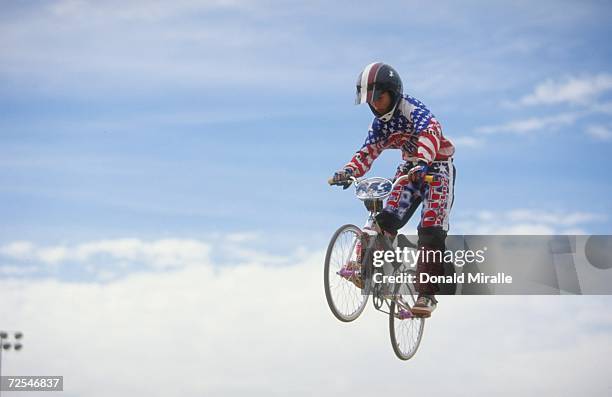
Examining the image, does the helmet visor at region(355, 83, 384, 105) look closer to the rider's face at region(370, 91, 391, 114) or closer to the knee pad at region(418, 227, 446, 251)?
the rider's face at region(370, 91, 391, 114)

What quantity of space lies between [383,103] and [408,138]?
84 centimetres

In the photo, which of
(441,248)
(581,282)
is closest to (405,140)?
(441,248)

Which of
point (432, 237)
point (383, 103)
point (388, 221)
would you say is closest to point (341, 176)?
point (388, 221)

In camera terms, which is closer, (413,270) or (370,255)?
(370,255)

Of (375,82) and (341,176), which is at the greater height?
(375,82)

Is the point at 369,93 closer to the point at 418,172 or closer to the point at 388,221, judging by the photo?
the point at 418,172

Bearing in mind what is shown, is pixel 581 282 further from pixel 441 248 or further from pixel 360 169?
pixel 360 169

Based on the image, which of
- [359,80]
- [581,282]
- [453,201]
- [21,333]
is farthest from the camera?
[21,333]

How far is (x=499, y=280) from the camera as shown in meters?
15.9

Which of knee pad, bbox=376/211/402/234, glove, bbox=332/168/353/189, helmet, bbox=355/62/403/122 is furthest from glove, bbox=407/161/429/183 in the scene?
helmet, bbox=355/62/403/122

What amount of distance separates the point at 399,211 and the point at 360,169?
1001 mm

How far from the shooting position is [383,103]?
48.3 feet

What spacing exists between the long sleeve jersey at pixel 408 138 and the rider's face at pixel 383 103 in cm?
27

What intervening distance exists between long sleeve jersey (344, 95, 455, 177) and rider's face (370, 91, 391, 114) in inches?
10.7
